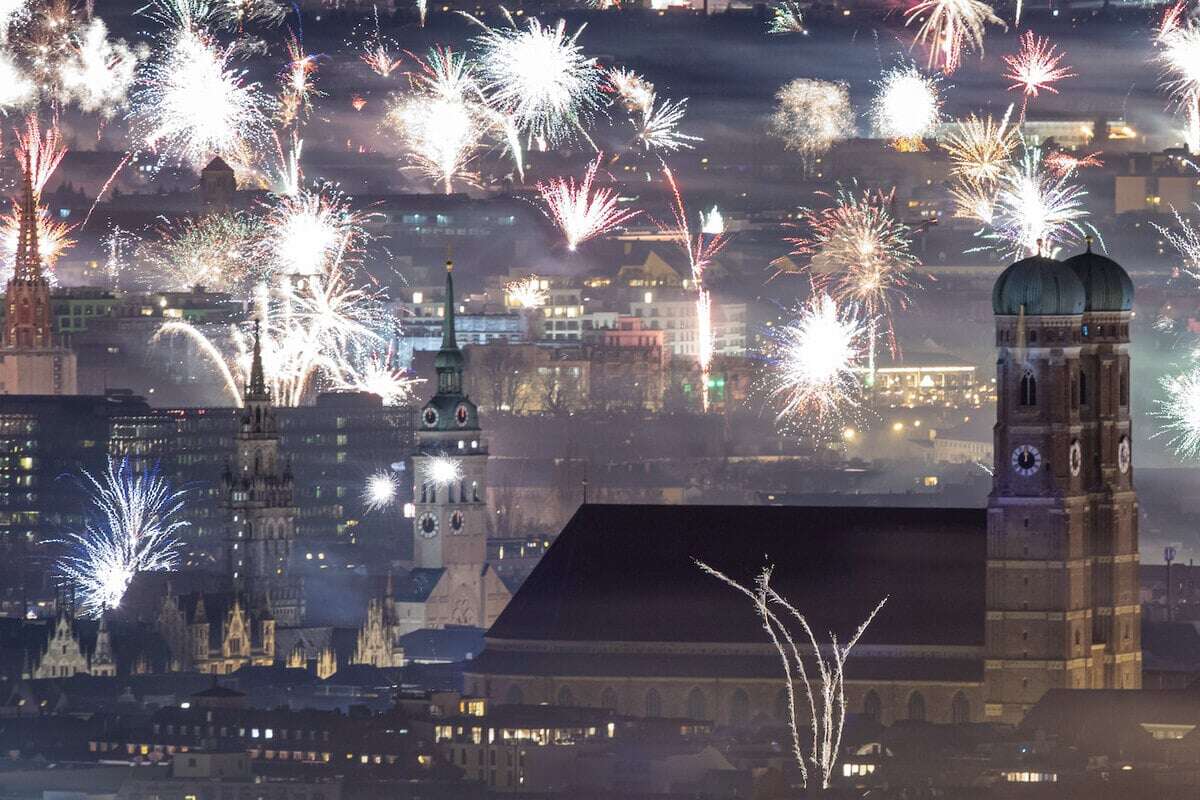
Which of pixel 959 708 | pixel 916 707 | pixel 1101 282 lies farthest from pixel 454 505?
pixel 1101 282

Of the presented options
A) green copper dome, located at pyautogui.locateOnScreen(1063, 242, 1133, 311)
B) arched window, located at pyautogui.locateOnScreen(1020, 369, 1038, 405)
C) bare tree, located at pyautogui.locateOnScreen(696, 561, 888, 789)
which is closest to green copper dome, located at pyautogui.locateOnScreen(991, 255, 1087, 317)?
green copper dome, located at pyautogui.locateOnScreen(1063, 242, 1133, 311)

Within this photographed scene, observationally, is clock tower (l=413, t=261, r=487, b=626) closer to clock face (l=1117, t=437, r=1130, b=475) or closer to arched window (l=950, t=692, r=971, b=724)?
arched window (l=950, t=692, r=971, b=724)

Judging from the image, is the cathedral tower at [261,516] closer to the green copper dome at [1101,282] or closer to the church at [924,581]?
the church at [924,581]

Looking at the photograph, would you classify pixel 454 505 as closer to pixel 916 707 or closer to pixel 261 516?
pixel 261 516

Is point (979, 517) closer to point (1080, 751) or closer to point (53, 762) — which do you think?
point (1080, 751)

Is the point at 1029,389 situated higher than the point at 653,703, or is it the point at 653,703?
the point at 1029,389

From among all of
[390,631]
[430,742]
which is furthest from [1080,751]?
[390,631]
